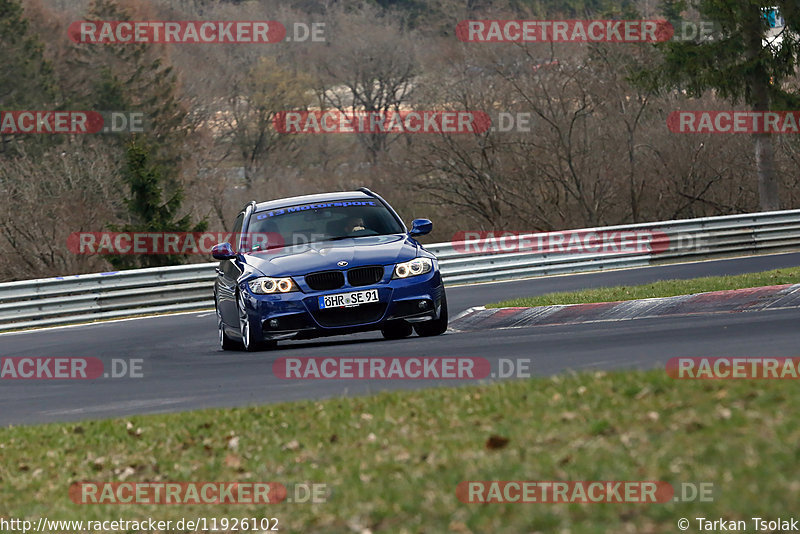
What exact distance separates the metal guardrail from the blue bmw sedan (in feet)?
28.9

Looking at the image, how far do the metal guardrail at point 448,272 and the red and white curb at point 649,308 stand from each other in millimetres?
6846

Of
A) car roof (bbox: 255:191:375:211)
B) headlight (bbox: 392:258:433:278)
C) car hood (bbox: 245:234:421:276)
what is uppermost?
car roof (bbox: 255:191:375:211)

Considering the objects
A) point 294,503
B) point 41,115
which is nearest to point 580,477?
point 294,503

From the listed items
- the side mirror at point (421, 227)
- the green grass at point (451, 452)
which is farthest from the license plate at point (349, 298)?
the green grass at point (451, 452)

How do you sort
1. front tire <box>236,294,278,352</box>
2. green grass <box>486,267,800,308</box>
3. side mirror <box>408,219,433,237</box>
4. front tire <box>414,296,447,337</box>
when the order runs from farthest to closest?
green grass <box>486,267,800,308</box>, side mirror <box>408,219,433,237</box>, front tire <box>414,296,447,337</box>, front tire <box>236,294,278,352</box>

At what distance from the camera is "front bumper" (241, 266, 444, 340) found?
42.5 ft

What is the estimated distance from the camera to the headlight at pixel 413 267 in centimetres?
1306

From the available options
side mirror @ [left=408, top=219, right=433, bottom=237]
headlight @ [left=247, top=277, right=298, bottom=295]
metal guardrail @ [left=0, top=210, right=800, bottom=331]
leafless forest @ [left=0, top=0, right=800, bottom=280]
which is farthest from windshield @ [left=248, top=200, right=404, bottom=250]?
leafless forest @ [left=0, top=0, right=800, bottom=280]

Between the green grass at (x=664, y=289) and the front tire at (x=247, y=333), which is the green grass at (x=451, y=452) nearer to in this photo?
the front tire at (x=247, y=333)

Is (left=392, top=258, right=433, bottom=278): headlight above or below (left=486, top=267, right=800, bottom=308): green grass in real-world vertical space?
above

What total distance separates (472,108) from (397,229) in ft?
112

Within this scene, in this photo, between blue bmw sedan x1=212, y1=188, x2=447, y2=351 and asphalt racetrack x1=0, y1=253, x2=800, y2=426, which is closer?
asphalt racetrack x1=0, y1=253, x2=800, y2=426

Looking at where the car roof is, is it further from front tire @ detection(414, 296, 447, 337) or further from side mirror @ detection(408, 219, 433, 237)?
front tire @ detection(414, 296, 447, 337)

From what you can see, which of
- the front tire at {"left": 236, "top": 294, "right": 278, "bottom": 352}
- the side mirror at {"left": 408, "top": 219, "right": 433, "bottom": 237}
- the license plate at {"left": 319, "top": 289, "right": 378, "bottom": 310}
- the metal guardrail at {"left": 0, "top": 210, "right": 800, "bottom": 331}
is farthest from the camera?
the metal guardrail at {"left": 0, "top": 210, "right": 800, "bottom": 331}
